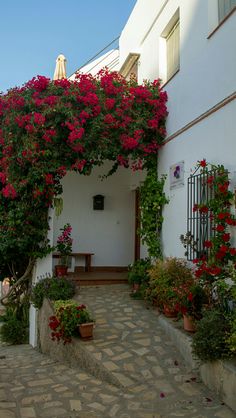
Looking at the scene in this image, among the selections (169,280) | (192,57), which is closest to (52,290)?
(169,280)

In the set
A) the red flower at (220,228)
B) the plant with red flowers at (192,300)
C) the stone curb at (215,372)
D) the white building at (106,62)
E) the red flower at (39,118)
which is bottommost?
the stone curb at (215,372)

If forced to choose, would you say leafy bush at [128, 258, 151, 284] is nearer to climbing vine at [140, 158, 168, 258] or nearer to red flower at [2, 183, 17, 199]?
climbing vine at [140, 158, 168, 258]

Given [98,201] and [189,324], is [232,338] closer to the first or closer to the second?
[189,324]

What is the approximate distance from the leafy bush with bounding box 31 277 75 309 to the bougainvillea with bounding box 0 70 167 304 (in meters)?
0.62

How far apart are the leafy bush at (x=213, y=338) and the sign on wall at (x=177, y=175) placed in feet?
10.4

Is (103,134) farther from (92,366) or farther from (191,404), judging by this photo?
(191,404)

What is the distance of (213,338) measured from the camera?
4336mm

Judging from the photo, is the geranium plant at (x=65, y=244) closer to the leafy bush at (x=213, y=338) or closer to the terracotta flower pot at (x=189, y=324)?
the terracotta flower pot at (x=189, y=324)

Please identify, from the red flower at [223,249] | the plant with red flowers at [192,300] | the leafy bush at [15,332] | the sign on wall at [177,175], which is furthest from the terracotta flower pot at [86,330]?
the leafy bush at [15,332]

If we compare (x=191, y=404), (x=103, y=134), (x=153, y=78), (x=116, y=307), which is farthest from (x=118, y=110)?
(x=191, y=404)

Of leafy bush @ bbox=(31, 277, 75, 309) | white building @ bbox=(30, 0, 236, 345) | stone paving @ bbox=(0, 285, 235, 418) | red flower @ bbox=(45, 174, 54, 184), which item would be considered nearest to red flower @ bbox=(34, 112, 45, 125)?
red flower @ bbox=(45, 174, 54, 184)

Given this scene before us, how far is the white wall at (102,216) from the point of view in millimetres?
10875

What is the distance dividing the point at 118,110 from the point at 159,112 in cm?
92

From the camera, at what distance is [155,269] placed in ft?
22.9
